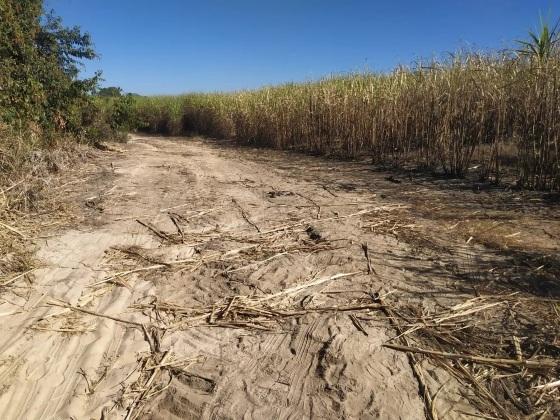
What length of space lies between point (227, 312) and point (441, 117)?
5.59 meters

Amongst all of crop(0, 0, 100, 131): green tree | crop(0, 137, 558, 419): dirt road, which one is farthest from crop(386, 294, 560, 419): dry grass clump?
crop(0, 0, 100, 131): green tree

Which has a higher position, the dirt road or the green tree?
the green tree

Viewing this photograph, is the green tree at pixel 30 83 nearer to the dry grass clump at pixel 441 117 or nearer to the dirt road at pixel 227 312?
the dirt road at pixel 227 312

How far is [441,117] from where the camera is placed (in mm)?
7055

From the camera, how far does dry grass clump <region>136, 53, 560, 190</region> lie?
561 cm

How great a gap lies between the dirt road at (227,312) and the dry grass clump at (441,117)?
6.32 ft

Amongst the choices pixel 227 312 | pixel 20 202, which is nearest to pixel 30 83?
pixel 20 202

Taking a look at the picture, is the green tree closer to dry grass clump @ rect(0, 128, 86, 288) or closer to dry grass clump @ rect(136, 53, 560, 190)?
dry grass clump @ rect(0, 128, 86, 288)

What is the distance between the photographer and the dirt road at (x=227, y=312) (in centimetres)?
215

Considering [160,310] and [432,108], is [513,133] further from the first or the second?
[160,310]

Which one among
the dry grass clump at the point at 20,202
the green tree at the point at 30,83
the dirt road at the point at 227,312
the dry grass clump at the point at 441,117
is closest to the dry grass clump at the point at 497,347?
the dirt road at the point at 227,312

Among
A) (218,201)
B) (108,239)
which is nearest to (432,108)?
(218,201)

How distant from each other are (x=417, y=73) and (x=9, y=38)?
7718 millimetres

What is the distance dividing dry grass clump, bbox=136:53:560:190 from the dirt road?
1.93m
